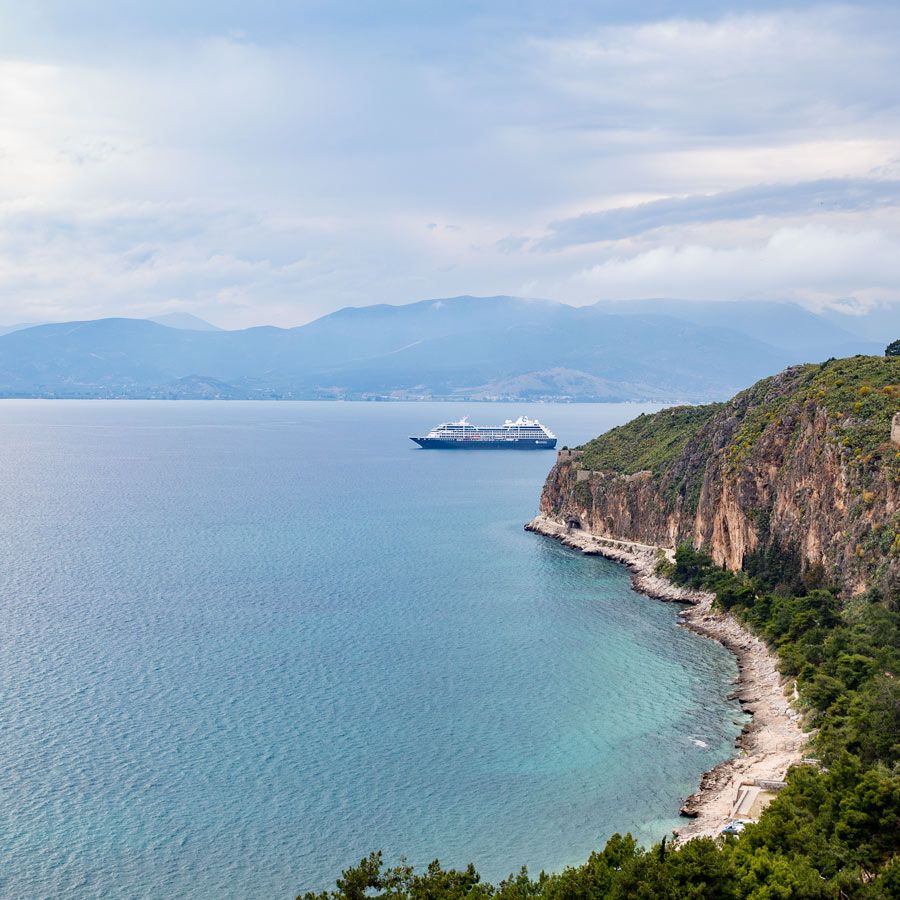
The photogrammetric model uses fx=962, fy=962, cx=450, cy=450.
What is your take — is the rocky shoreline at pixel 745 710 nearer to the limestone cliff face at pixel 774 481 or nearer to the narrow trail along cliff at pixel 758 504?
the narrow trail along cliff at pixel 758 504

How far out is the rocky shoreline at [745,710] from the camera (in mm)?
36156

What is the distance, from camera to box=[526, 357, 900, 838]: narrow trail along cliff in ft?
155

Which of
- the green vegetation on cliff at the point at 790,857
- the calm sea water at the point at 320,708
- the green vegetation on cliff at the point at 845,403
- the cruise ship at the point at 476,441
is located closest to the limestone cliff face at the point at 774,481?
the green vegetation on cliff at the point at 845,403

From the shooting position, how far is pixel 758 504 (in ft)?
225

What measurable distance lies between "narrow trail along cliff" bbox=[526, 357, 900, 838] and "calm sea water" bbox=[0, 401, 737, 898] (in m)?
2.16

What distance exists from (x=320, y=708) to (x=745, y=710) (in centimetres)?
2033

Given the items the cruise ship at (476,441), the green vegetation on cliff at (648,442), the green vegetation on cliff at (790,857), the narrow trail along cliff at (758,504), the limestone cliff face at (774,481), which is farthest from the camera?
the cruise ship at (476,441)

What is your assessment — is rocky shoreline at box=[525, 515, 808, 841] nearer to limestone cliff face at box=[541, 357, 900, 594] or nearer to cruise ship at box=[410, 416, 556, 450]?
limestone cliff face at box=[541, 357, 900, 594]

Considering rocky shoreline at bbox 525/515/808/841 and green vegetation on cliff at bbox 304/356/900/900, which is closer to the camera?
green vegetation on cliff at bbox 304/356/900/900

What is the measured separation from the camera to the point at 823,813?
3008 cm

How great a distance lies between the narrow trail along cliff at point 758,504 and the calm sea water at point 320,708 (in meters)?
2.16

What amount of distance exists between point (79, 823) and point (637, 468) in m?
65.9

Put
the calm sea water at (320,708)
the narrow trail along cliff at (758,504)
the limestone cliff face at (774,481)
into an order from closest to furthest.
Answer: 1. the calm sea water at (320,708)
2. the narrow trail along cliff at (758,504)
3. the limestone cliff face at (774,481)

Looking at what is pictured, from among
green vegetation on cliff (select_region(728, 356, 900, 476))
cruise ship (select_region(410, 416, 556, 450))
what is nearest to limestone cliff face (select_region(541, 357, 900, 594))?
green vegetation on cliff (select_region(728, 356, 900, 476))
